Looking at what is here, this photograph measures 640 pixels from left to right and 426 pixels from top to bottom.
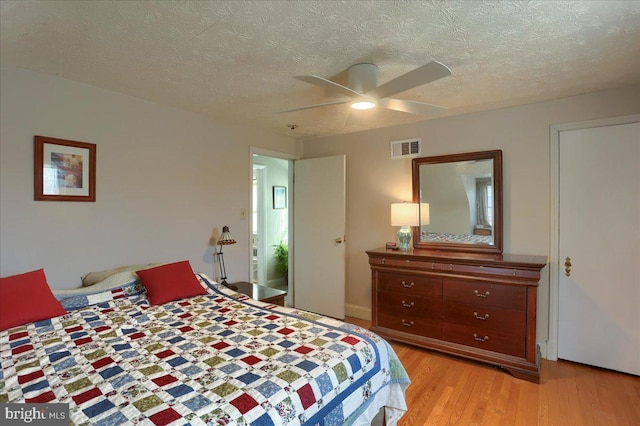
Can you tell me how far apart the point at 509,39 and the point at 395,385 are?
197 centimetres

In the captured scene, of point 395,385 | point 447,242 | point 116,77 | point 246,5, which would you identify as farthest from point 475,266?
point 116,77

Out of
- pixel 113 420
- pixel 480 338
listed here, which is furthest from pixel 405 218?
pixel 113 420

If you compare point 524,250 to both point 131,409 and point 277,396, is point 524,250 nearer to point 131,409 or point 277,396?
point 277,396

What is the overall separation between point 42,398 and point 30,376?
23cm

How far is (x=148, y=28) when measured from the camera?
1.65m

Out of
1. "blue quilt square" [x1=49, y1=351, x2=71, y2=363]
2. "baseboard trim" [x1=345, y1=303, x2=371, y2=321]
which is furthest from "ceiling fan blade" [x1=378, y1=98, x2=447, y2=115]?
"baseboard trim" [x1=345, y1=303, x2=371, y2=321]

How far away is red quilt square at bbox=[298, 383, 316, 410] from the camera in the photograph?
1.21 metres

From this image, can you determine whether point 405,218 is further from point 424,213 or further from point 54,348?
point 54,348

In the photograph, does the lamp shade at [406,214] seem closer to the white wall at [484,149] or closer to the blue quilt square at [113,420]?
the white wall at [484,149]

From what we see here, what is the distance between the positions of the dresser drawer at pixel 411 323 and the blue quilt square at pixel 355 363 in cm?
163

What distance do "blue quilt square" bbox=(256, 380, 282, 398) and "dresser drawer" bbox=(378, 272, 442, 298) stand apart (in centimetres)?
202

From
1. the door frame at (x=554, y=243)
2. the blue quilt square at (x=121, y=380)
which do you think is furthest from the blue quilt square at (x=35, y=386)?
the door frame at (x=554, y=243)

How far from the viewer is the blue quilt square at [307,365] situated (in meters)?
1.33

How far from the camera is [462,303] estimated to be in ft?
8.94
